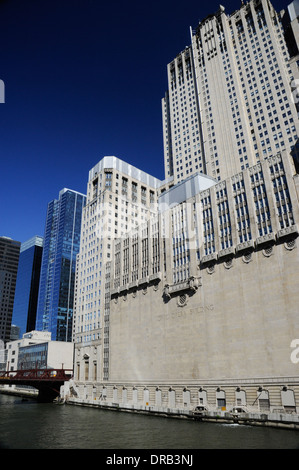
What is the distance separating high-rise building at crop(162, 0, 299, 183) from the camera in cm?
12388

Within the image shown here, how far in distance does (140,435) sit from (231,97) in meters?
130

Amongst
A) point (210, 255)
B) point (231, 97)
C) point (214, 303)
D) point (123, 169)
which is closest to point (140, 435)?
point (214, 303)

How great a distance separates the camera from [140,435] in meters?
46.4

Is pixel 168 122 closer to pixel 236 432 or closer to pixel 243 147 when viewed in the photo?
pixel 243 147

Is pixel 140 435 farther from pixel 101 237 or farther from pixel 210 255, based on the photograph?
pixel 101 237

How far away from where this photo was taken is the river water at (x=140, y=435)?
130 feet

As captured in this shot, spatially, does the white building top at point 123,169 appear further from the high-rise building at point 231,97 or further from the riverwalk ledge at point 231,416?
the riverwalk ledge at point 231,416

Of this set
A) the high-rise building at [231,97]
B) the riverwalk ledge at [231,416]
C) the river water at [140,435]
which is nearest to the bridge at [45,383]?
the riverwalk ledge at [231,416]

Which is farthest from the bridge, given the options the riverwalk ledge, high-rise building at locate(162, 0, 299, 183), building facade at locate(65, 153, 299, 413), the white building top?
high-rise building at locate(162, 0, 299, 183)

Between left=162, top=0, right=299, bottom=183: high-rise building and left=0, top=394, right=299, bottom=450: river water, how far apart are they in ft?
308

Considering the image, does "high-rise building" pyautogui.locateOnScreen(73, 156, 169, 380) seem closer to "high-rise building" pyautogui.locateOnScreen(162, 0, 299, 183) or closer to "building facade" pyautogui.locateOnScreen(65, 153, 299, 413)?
"building facade" pyautogui.locateOnScreen(65, 153, 299, 413)

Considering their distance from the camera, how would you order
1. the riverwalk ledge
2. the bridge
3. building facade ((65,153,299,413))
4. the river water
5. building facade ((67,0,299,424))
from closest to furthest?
the river water → the riverwalk ledge → building facade ((65,153,299,413)) → building facade ((67,0,299,424)) → the bridge

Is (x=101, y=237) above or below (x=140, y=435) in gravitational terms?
above
